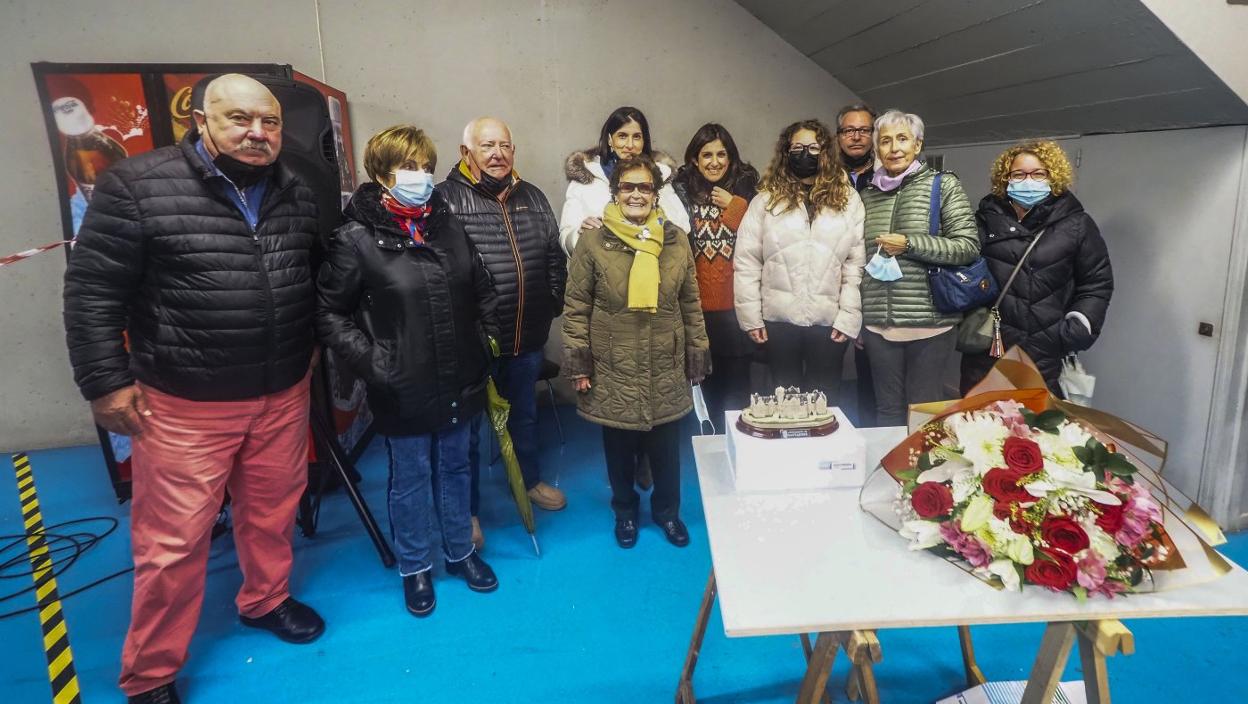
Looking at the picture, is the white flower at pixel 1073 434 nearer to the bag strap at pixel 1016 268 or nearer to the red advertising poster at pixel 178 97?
the bag strap at pixel 1016 268

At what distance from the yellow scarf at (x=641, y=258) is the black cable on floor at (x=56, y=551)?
2.05 m

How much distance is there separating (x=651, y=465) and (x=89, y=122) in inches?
104

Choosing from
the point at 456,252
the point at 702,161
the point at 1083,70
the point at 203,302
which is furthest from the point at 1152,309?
the point at 203,302

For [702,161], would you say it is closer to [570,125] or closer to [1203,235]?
[570,125]

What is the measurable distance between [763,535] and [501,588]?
124 centimetres

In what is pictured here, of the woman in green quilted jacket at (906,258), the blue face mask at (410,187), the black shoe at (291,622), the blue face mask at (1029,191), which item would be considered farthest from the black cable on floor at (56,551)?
the blue face mask at (1029,191)

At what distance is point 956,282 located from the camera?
7.70 feet

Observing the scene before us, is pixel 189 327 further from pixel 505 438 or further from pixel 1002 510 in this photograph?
pixel 1002 510

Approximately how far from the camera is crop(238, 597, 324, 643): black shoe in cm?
206

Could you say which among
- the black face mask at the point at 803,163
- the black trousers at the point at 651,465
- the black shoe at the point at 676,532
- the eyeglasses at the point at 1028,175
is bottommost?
the black shoe at the point at 676,532

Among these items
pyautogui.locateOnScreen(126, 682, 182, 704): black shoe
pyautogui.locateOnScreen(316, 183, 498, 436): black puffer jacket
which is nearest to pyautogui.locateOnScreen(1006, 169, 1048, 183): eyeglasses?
pyautogui.locateOnScreen(316, 183, 498, 436): black puffer jacket

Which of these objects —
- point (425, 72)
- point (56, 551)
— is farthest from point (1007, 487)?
point (425, 72)

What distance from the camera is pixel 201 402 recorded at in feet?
5.66

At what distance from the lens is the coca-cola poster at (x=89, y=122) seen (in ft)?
8.90
